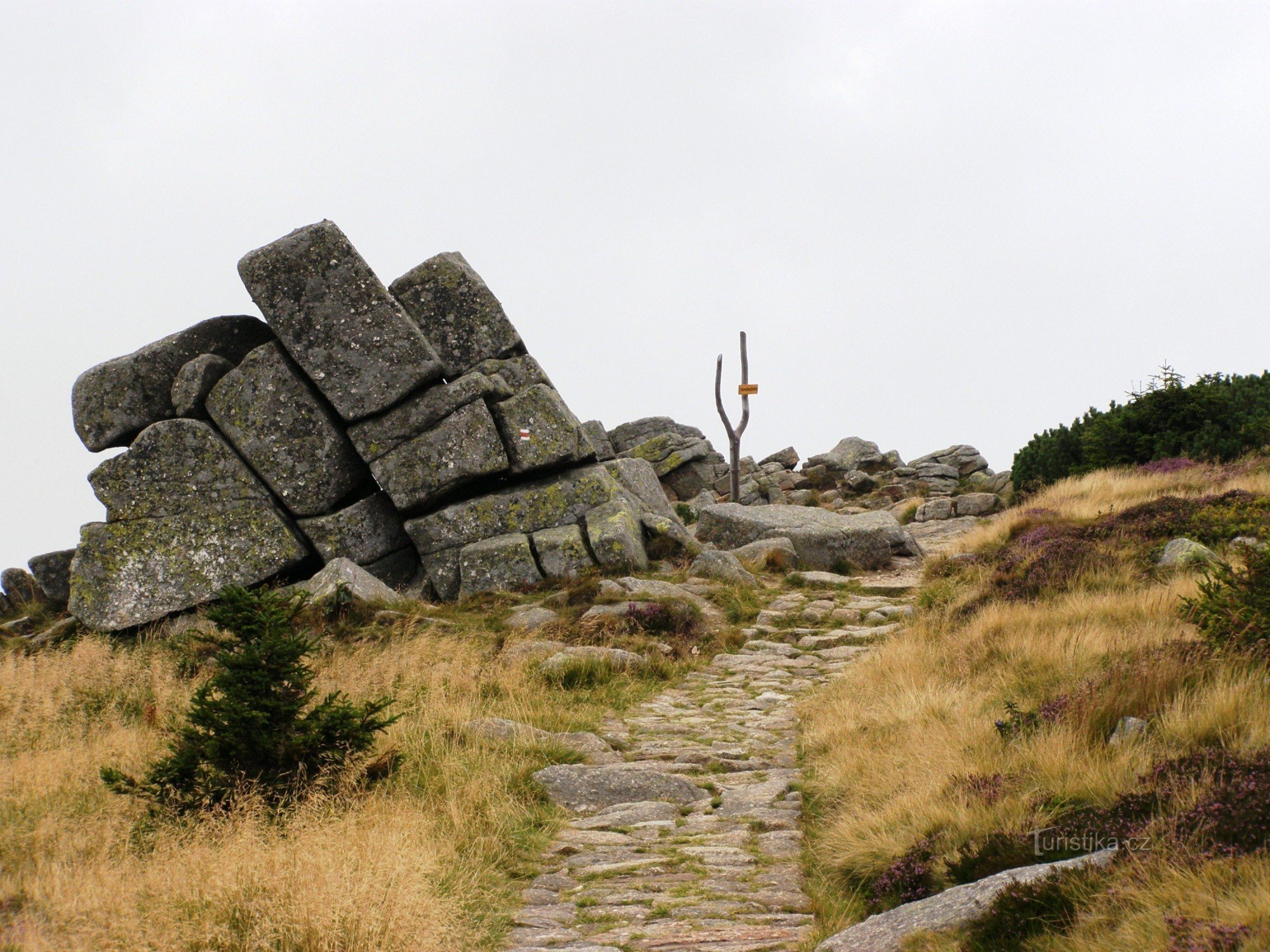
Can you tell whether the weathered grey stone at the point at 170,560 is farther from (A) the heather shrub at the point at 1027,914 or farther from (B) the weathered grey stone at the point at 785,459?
(B) the weathered grey stone at the point at 785,459

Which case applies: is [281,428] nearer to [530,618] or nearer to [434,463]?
[434,463]

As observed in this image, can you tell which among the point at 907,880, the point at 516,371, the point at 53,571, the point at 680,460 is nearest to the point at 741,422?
the point at 680,460

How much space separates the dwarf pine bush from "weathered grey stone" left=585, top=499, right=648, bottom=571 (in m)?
11.4

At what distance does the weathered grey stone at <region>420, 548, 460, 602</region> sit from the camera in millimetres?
20609

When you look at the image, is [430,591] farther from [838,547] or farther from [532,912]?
[532,912]

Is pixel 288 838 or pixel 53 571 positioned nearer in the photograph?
pixel 288 838

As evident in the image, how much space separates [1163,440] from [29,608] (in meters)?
27.3

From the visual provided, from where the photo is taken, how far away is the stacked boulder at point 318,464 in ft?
66.5

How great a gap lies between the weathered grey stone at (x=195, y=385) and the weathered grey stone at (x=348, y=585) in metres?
4.79

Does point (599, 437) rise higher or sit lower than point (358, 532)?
higher

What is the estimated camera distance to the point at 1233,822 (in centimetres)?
501

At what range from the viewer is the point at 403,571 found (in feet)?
70.9

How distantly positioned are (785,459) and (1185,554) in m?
33.5

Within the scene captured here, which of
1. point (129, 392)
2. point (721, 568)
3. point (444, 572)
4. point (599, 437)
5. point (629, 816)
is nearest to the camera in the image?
point (629, 816)
